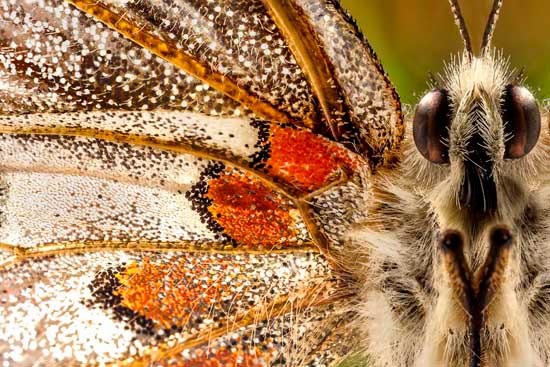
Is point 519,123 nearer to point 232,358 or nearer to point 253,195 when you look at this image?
point 253,195

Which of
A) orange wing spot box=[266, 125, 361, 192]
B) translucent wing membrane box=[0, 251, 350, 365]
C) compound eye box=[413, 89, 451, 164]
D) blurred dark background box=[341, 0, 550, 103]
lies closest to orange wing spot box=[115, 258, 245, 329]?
translucent wing membrane box=[0, 251, 350, 365]

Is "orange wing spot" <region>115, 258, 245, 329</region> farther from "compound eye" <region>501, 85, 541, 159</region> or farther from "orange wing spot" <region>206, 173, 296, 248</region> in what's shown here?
"compound eye" <region>501, 85, 541, 159</region>

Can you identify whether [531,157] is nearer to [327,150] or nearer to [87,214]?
[327,150]

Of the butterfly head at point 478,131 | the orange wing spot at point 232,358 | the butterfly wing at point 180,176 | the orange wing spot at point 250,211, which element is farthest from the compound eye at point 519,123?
the orange wing spot at point 232,358

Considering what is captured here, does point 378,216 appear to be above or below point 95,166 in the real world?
above

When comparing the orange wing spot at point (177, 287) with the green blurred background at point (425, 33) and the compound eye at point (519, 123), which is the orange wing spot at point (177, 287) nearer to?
the compound eye at point (519, 123)

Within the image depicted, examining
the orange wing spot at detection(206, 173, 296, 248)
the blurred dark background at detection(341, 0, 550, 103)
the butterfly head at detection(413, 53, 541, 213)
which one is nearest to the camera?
the butterfly head at detection(413, 53, 541, 213)

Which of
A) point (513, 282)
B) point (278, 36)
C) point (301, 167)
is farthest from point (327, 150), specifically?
point (513, 282)

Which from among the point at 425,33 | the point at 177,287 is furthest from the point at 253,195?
the point at 425,33
